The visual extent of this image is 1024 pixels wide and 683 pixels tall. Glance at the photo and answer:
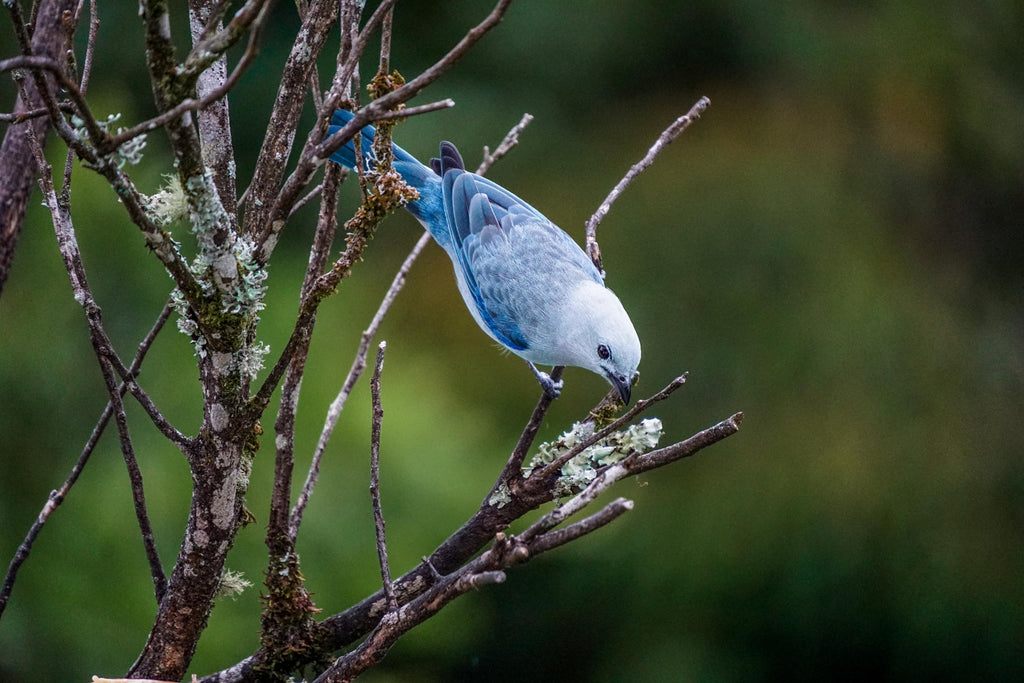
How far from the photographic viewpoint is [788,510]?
428 centimetres

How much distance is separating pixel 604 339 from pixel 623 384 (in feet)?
0.38

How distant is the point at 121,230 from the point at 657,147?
227cm

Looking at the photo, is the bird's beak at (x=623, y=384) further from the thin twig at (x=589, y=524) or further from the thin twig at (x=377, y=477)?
the thin twig at (x=589, y=524)

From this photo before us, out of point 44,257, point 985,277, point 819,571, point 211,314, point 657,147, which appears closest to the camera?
point 211,314

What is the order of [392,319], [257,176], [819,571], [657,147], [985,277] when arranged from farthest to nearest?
1. [392,319]
2. [985,277]
3. [819,571]
4. [657,147]
5. [257,176]

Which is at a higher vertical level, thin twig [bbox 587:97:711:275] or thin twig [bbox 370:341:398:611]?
thin twig [bbox 587:97:711:275]

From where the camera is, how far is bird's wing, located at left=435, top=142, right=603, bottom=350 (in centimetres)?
230

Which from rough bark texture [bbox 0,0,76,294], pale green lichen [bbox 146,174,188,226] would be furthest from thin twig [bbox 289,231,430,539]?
rough bark texture [bbox 0,0,76,294]

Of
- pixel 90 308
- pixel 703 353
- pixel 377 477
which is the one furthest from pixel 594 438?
pixel 703 353

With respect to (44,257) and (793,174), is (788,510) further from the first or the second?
(44,257)

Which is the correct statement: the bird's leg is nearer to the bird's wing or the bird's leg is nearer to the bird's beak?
the bird's beak

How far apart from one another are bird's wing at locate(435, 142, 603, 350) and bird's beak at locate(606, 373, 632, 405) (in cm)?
27

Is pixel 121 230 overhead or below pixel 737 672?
overhead

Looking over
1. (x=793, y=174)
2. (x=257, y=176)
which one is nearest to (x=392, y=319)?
(x=793, y=174)
